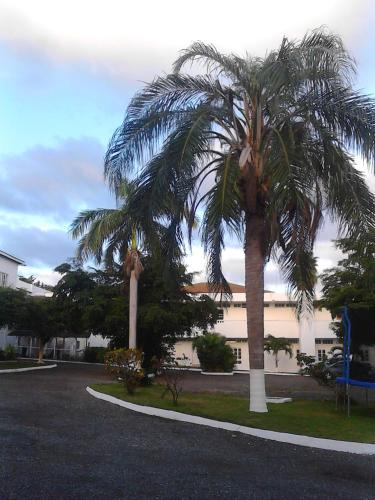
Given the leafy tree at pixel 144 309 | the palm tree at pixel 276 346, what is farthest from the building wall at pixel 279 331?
the leafy tree at pixel 144 309

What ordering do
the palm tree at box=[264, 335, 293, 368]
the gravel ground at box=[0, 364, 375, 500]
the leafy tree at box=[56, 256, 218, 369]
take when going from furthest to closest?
the palm tree at box=[264, 335, 293, 368] < the leafy tree at box=[56, 256, 218, 369] < the gravel ground at box=[0, 364, 375, 500]

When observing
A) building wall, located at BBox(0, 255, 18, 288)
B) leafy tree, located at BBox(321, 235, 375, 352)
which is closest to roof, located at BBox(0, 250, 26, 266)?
building wall, located at BBox(0, 255, 18, 288)

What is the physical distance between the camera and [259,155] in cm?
1334

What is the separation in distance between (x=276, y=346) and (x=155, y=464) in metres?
33.2

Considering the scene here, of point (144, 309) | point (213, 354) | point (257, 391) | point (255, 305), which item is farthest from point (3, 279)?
point (257, 391)

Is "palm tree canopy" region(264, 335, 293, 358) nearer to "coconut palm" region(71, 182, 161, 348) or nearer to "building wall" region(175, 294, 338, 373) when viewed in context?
"building wall" region(175, 294, 338, 373)

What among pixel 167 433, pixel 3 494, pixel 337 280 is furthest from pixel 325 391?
pixel 3 494

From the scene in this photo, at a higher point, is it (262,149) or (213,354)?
(262,149)

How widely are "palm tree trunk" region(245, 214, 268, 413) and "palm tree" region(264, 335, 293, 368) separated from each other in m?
27.4

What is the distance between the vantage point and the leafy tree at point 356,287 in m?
12.7

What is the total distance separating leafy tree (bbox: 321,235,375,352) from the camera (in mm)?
12695

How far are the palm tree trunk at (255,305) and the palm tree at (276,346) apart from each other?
27397 millimetres

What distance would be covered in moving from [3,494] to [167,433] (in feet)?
17.2

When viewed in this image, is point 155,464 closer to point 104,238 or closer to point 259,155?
point 259,155
